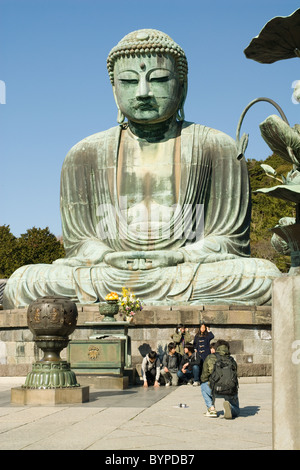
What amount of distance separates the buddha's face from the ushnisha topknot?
0.13 m

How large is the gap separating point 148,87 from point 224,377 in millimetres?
9457

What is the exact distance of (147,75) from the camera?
15.5 m

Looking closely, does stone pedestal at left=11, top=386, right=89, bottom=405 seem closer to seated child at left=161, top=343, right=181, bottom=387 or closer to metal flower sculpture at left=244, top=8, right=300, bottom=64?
seated child at left=161, top=343, right=181, bottom=387

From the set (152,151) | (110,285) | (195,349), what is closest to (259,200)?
(152,151)

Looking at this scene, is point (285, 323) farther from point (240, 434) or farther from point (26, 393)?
point (26, 393)

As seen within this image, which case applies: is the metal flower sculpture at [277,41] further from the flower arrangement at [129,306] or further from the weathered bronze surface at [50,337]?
the flower arrangement at [129,306]

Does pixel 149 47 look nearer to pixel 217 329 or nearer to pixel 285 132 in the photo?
pixel 217 329

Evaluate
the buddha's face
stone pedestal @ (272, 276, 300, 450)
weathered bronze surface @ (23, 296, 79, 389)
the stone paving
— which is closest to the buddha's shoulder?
the buddha's face

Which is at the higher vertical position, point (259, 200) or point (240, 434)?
point (259, 200)

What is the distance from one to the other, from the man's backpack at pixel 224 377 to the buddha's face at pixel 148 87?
908 centimetres

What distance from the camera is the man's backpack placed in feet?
23.6

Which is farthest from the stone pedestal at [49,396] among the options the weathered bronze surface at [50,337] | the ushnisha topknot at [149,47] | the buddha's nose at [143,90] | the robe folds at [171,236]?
the ushnisha topknot at [149,47]

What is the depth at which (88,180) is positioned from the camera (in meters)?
16.3

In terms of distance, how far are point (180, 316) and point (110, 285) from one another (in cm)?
184
